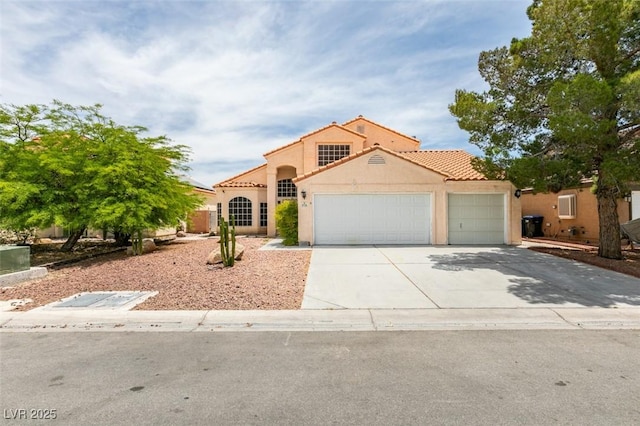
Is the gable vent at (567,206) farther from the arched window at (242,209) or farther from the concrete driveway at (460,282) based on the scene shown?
the arched window at (242,209)

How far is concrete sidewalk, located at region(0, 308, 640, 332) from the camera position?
561 centimetres

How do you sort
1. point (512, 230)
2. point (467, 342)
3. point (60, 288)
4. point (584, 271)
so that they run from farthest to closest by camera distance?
point (512, 230) → point (584, 271) → point (60, 288) → point (467, 342)

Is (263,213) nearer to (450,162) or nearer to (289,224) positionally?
(289,224)

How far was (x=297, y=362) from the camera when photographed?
4.31 metres

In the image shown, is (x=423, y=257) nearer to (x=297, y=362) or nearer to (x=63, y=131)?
(x=297, y=362)

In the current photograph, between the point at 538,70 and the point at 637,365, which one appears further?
the point at 538,70

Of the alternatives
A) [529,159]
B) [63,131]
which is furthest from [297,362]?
[63,131]

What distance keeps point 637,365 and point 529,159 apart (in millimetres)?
7784

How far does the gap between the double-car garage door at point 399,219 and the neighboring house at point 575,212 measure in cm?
224

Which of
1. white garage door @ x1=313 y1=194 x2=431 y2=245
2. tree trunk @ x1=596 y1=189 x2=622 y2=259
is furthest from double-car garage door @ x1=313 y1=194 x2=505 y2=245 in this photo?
tree trunk @ x1=596 y1=189 x2=622 y2=259

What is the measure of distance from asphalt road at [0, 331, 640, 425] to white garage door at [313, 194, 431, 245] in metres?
9.61

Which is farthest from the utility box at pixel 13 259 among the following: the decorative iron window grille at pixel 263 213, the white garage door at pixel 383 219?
the decorative iron window grille at pixel 263 213

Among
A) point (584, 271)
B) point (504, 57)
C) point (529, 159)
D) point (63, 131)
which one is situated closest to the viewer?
point (584, 271)

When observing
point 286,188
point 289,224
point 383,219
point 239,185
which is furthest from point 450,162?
point 239,185
